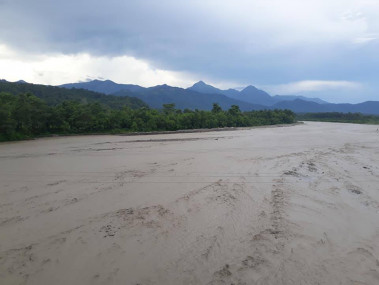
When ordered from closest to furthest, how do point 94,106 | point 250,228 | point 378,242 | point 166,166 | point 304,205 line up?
point 378,242 < point 250,228 < point 304,205 < point 166,166 < point 94,106

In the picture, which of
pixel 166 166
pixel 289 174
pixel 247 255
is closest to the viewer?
pixel 247 255

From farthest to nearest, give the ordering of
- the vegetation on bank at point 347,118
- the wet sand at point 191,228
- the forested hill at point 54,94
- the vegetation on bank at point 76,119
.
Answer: the vegetation on bank at point 347,118 → the forested hill at point 54,94 → the vegetation on bank at point 76,119 → the wet sand at point 191,228

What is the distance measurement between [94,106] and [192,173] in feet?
97.8

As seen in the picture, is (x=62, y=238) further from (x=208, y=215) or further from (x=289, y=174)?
(x=289, y=174)

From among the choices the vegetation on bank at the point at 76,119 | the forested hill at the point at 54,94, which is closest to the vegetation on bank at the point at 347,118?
the vegetation on bank at the point at 76,119

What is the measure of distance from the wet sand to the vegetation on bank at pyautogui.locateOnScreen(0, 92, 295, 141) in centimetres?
1847

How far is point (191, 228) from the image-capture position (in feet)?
16.4

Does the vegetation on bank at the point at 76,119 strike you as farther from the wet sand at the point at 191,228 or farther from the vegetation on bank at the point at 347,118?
the vegetation on bank at the point at 347,118

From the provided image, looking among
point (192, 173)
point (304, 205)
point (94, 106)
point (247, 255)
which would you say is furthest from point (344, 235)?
point (94, 106)

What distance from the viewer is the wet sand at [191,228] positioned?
3623mm

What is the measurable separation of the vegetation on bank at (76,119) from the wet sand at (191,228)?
727 inches

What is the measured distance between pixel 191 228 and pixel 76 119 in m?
30.5

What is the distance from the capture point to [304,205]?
6.22 meters

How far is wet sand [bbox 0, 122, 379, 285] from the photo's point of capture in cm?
362
